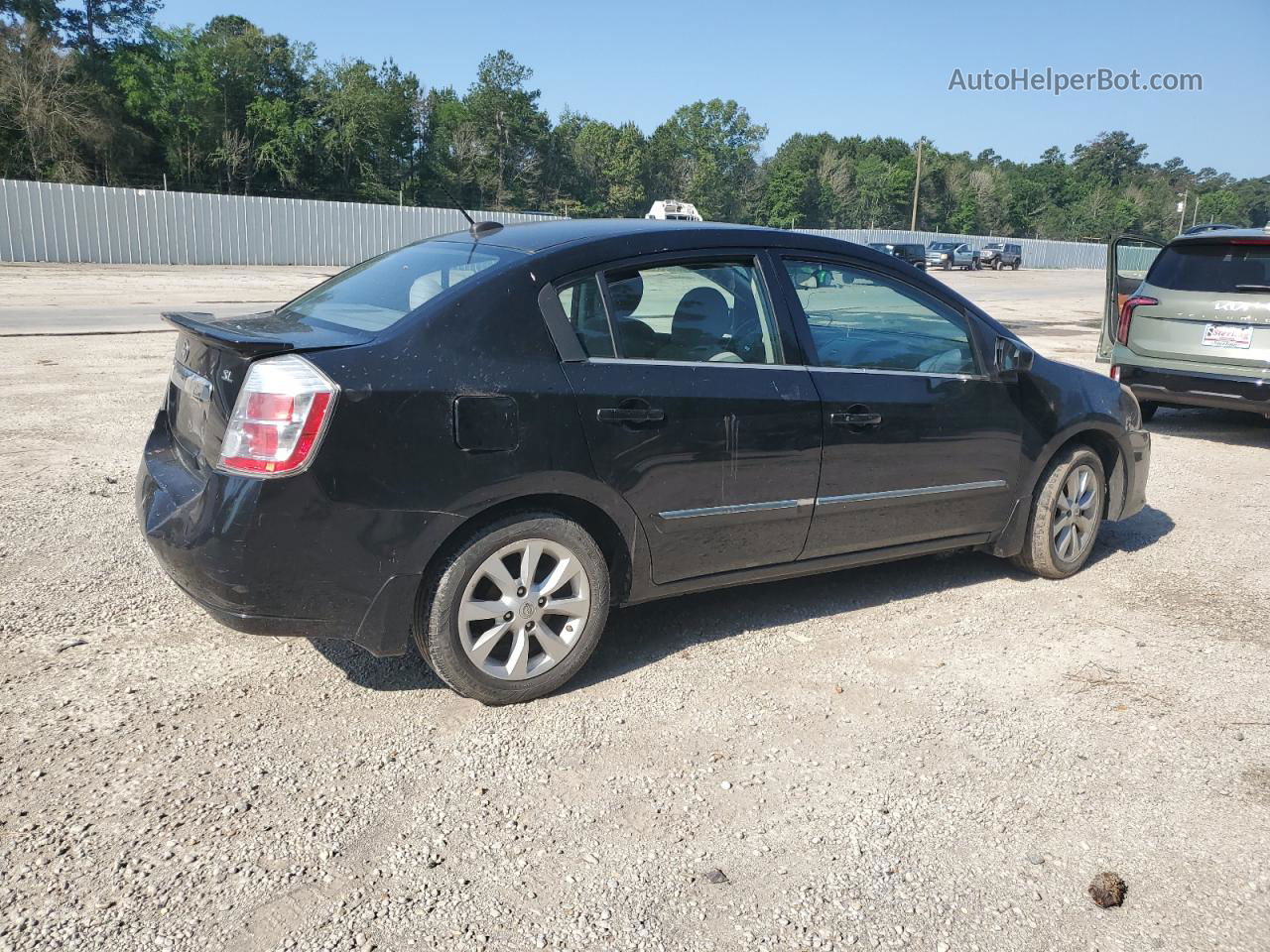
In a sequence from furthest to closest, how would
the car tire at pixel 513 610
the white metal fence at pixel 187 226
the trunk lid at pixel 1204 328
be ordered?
the white metal fence at pixel 187 226, the trunk lid at pixel 1204 328, the car tire at pixel 513 610

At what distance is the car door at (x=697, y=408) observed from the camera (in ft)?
12.2

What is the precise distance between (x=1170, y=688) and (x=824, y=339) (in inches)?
76.5

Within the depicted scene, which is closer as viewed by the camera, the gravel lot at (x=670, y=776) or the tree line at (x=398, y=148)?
the gravel lot at (x=670, y=776)

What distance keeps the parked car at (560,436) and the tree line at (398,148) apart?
96.4 ft

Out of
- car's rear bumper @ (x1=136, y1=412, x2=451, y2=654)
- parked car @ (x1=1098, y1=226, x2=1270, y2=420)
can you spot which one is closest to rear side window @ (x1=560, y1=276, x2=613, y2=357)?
car's rear bumper @ (x1=136, y1=412, x2=451, y2=654)

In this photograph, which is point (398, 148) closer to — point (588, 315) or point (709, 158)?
point (709, 158)

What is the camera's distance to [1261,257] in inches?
332

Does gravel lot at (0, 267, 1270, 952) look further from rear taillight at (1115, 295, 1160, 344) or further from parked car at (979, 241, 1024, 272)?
parked car at (979, 241, 1024, 272)

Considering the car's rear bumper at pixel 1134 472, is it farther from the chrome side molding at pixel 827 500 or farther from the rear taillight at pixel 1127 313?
the rear taillight at pixel 1127 313

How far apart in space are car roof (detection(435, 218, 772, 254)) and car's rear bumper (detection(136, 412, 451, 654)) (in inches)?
48.0

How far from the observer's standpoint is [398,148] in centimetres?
6444

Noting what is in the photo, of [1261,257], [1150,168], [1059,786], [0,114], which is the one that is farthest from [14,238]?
[1150,168]

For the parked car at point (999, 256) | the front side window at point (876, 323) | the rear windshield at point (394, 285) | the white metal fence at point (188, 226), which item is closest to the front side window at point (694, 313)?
the front side window at point (876, 323)

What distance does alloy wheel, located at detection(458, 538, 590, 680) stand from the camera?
354 cm
